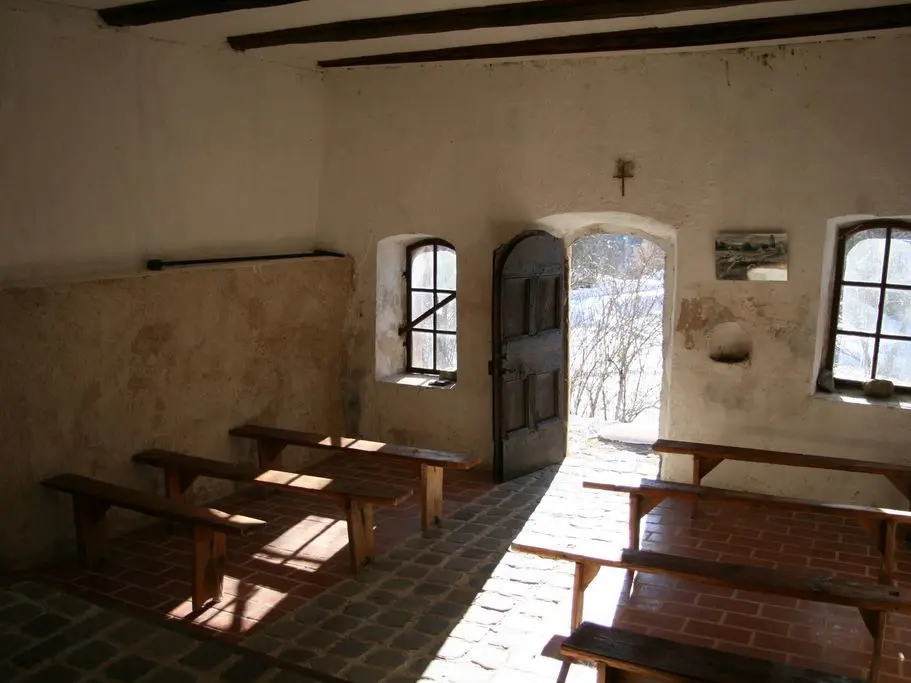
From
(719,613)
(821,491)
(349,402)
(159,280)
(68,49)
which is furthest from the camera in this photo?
(349,402)

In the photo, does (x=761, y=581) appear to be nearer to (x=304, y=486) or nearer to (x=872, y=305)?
(x=304, y=486)

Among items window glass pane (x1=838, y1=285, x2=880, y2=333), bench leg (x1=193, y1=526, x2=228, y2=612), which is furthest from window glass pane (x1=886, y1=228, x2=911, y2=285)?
bench leg (x1=193, y1=526, x2=228, y2=612)

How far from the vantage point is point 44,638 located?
4492mm

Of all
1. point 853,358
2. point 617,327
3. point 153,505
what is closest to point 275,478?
point 153,505

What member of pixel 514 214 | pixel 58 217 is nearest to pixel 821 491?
pixel 514 214

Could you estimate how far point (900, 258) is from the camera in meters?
6.71

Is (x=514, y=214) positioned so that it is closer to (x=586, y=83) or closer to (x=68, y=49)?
(x=586, y=83)

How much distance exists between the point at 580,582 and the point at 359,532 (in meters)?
1.75

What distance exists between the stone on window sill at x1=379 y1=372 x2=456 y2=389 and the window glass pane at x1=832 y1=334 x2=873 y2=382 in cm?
357

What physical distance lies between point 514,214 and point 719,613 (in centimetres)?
404

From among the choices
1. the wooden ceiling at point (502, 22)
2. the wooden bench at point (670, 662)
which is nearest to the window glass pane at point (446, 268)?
the wooden ceiling at point (502, 22)

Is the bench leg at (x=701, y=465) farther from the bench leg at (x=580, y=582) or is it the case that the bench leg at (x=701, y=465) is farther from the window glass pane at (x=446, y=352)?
the window glass pane at (x=446, y=352)

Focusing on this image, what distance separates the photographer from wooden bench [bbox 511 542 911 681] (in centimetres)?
393

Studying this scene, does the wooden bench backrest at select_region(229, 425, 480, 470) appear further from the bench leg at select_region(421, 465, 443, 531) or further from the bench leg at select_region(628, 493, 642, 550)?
the bench leg at select_region(628, 493, 642, 550)
